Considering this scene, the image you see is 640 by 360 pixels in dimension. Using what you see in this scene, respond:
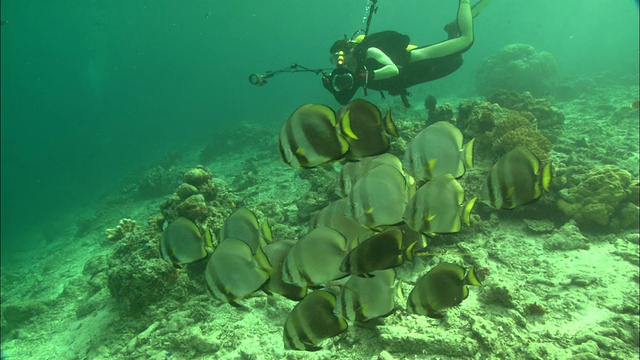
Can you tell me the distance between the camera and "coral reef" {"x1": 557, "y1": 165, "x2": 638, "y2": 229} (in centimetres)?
518

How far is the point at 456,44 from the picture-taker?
8.52 metres

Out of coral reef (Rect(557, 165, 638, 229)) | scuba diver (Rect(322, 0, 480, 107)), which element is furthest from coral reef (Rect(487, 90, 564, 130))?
coral reef (Rect(557, 165, 638, 229))

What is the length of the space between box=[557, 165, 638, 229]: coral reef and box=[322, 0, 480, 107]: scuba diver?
13.0ft

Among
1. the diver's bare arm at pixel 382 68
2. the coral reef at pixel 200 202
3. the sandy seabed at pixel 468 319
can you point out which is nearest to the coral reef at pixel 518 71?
the diver's bare arm at pixel 382 68

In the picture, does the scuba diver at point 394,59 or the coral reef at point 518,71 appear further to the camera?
the coral reef at point 518,71

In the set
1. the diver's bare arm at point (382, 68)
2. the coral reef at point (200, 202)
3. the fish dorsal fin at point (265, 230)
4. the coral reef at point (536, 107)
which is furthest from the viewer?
the coral reef at point (536, 107)

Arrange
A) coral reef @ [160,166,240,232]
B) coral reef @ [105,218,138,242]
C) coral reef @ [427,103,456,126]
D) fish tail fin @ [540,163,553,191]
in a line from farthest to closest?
1. coral reef @ [427,103,456,126]
2. coral reef @ [105,218,138,242]
3. coral reef @ [160,166,240,232]
4. fish tail fin @ [540,163,553,191]

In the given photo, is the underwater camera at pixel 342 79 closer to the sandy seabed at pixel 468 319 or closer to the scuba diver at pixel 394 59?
the scuba diver at pixel 394 59

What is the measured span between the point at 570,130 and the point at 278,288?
1322cm

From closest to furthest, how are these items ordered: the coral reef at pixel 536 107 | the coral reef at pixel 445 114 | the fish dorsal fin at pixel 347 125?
the fish dorsal fin at pixel 347 125 < the coral reef at pixel 445 114 < the coral reef at pixel 536 107

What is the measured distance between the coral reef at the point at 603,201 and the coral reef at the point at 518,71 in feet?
50.4

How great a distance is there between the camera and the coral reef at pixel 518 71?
62.6ft

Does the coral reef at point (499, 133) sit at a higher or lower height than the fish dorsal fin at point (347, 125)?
lower

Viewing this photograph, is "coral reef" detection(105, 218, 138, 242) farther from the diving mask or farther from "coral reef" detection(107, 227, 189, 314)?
the diving mask
